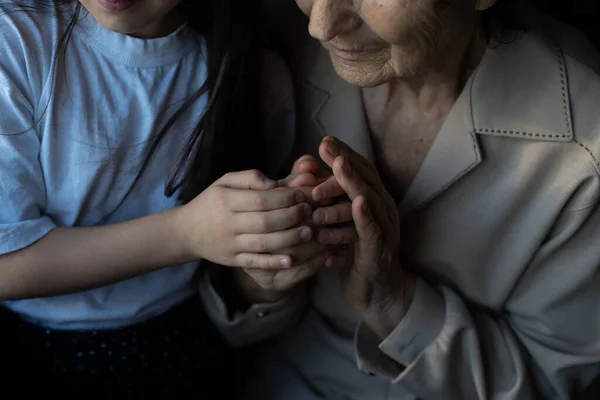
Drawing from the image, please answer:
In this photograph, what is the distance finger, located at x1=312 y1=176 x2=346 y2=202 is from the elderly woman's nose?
0.18 m

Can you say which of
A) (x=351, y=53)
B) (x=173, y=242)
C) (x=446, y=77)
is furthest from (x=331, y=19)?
(x=173, y=242)

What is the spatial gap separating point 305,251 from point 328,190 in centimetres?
9

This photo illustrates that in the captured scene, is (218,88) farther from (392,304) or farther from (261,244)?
(392,304)

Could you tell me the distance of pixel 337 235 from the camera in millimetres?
976

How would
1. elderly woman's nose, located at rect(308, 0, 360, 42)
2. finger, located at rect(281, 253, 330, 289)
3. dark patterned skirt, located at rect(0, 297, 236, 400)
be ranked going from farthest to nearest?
dark patterned skirt, located at rect(0, 297, 236, 400)
finger, located at rect(281, 253, 330, 289)
elderly woman's nose, located at rect(308, 0, 360, 42)

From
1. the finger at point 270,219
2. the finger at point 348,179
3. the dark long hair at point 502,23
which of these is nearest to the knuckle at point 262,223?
the finger at point 270,219

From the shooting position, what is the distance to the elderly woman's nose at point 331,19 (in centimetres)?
88

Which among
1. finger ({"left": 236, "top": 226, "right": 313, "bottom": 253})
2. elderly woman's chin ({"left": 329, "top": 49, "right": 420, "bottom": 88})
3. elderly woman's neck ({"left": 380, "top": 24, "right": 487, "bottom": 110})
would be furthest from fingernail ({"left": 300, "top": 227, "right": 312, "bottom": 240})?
elderly woman's neck ({"left": 380, "top": 24, "right": 487, "bottom": 110})

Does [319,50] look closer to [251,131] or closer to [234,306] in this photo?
[251,131]

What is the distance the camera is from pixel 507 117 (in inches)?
40.8

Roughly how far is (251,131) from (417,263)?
0.35 m

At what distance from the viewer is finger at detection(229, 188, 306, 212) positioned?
3.05 ft

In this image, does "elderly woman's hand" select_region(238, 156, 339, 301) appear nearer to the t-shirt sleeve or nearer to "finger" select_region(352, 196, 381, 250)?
"finger" select_region(352, 196, 381, 250)

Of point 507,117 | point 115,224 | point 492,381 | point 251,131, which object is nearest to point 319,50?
point 251,131
